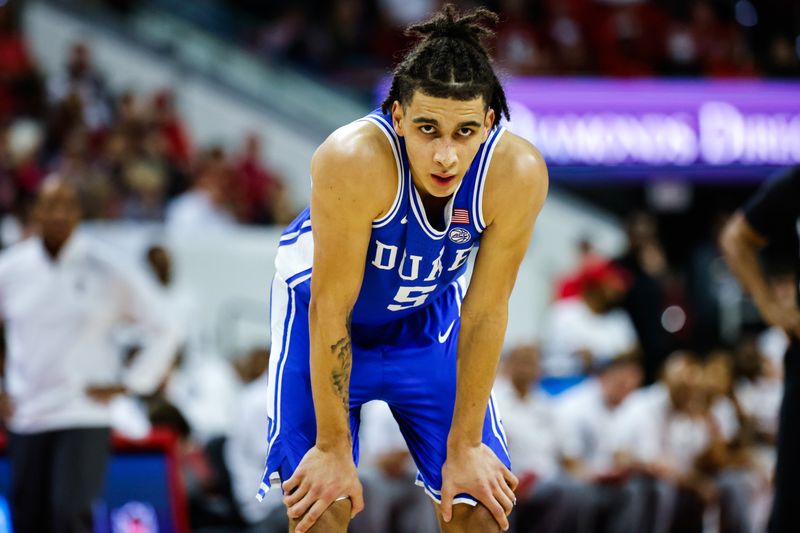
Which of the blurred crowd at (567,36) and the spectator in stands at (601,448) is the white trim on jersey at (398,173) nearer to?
the spectator in stands at (601,448)

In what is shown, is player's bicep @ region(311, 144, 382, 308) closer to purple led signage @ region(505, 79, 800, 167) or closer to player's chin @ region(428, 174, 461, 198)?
player's chin @ region(428, 174, 461, 198)

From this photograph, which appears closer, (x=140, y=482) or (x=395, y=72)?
(x=395, y=72)

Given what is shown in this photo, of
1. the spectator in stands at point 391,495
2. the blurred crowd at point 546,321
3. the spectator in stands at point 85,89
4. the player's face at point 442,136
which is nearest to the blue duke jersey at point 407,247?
the player's face at point 442,136

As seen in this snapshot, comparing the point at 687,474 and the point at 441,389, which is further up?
the point at 441,389

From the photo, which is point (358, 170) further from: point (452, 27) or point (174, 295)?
point (174, 295)

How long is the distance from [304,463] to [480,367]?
67 centimetres

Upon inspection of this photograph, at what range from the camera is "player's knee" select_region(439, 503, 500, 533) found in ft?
14.0

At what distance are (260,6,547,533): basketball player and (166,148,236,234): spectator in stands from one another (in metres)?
6.88

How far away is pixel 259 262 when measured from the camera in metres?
10.7

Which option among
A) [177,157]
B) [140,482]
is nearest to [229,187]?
[177,157]

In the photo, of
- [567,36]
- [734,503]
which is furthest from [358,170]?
[567,36]

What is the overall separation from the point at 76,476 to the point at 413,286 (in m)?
3.02

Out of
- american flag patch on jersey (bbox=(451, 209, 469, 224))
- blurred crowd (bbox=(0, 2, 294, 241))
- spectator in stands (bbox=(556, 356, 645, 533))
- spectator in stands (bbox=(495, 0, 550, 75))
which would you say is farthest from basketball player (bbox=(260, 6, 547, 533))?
spectator in stands (bbox=(495, 0, 550, 75))

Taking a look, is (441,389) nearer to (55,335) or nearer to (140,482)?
(55,335)
